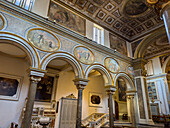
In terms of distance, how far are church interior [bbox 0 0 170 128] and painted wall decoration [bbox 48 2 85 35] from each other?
0.25 ft

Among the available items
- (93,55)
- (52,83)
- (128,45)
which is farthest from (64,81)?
(128,45)

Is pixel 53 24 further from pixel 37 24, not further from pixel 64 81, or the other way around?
pixel 64 81

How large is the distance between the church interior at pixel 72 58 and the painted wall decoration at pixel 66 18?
75 mm

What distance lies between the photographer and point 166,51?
1467cm

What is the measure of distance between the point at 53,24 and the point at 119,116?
1340 cm

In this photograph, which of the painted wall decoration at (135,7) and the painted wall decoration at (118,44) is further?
the painted wall decoration at (118,44)

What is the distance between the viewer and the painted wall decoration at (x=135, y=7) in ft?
31.7

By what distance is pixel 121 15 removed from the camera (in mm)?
10695

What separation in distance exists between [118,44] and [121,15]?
103 inches

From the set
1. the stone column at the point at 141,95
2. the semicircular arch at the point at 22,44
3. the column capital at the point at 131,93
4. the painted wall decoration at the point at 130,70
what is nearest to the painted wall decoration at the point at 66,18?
the semicircular arch at the point at 22,44

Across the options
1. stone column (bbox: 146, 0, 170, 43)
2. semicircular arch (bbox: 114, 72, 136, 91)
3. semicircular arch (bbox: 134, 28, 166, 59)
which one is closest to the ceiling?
semicircular arch (bbox: 134, 28, 166, 59)

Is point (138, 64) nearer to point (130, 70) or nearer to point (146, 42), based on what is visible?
point (130, 70)

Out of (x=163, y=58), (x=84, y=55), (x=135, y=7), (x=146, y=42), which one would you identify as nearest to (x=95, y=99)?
(x=84, y=55)

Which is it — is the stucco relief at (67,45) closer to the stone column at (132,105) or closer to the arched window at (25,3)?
the arched window at (25,3)
